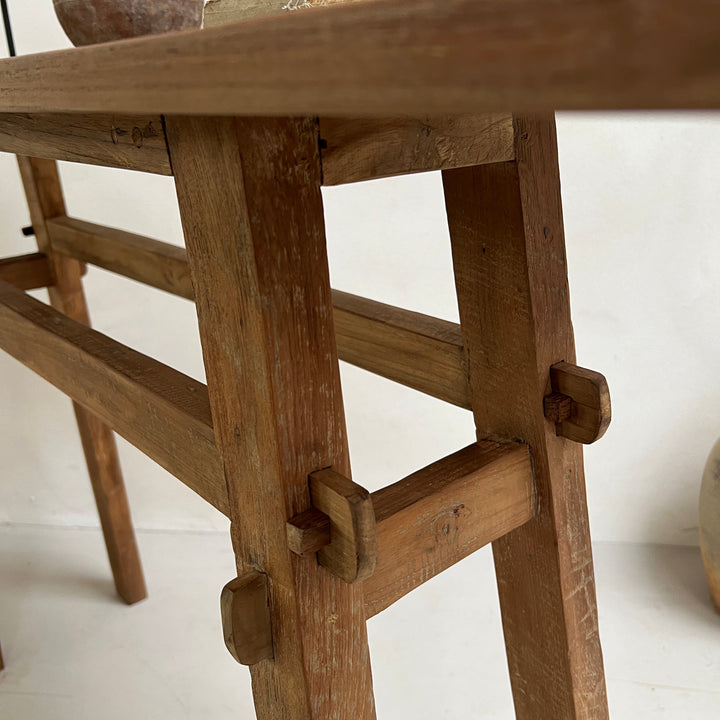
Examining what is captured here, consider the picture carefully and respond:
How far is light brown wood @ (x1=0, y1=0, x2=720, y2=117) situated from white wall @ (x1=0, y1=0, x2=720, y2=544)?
1338mm

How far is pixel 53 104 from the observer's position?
491mm

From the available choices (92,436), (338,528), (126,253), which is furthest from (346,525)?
(92,436)

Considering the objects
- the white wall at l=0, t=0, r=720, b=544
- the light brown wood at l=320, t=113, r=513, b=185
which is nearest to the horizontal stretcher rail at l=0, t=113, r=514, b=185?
the light brown wood at l=320, t=113, r=513, b=185

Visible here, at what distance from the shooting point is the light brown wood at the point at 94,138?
57 centimetres

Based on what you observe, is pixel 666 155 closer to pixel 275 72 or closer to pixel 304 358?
pixel 304 358

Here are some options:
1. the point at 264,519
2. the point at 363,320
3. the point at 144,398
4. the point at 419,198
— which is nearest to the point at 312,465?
the point at 264,519

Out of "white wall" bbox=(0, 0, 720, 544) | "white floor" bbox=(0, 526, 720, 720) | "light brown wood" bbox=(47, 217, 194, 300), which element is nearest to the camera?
"light brown wood" bbox=(47, 217, 194, 300)

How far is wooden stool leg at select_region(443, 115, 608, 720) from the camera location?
2.29ft

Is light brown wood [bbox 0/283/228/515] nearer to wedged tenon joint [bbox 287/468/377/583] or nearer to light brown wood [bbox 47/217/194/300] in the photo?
wedged tenon joint [bbox 287/468/377/583]

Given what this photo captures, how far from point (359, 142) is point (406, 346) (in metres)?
0.31

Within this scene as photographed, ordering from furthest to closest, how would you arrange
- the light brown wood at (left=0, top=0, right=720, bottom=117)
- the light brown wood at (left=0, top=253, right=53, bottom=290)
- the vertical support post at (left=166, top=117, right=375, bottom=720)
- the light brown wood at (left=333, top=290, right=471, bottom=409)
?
1. the light brown wood at (left=0, top=253, right=53, bottom=290)
2. the light brown wood at (left=333, top=290, right=471, bottom=409)
3. the vertical support post at (left=166, top=117, right=375, bottom=720)
4. the light brown wood at (left=0, top=0, right=720, bottom=117)

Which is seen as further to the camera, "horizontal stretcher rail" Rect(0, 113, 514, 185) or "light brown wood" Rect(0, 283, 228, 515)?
"light brown wood" Rect(0, 283, 228, 515)

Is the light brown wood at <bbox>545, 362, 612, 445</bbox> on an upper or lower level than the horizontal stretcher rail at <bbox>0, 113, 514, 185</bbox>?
lower

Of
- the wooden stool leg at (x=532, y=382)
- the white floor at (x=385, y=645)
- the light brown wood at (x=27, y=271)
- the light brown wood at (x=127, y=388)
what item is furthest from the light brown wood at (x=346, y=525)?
the light brown wood at (x=27, y=271)
